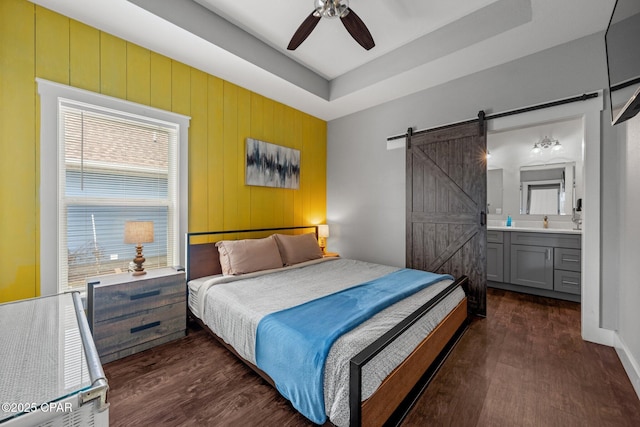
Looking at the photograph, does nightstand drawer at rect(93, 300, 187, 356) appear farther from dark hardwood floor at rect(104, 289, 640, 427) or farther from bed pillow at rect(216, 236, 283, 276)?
bed pillow at rect(216, 236, 283, 276)

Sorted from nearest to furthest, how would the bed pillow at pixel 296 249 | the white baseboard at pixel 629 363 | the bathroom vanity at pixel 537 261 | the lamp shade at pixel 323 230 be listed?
the white baseboard at pixel 629 363, the bed pillow at pixel 296 249, the bathroom vanity at pixel 537 261, the lamp shade at pixel 323 230

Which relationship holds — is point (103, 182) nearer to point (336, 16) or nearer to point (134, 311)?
point (134, 311)

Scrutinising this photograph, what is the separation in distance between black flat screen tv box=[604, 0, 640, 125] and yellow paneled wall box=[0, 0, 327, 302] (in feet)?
11.1

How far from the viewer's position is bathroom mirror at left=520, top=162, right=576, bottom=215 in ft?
14.2

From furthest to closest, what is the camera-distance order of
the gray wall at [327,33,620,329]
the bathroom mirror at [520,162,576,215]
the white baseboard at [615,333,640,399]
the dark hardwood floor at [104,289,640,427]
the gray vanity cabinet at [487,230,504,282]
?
the bathroom mirror at [520,162,576,215], the gray vanity cabinet at [487,230,504,282], the gray wall at [327,33,620,329], the white baseboard at [615,333,640,399], the dark hardwood floor at [104,289,640,427]

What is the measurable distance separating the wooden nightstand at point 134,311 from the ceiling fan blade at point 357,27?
2704mm

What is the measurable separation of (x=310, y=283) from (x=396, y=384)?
1.22 m

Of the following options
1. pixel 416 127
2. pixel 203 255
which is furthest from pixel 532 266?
pixel 203 255

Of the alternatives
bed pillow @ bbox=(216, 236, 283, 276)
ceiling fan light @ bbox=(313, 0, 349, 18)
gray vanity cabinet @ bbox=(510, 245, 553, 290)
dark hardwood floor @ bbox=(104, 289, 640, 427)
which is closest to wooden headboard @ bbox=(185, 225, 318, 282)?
bed pillow @ bbox=(216, 236, 283, 276)

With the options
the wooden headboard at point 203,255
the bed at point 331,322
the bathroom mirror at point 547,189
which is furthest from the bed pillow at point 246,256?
the bathroom mirror at point 547,189

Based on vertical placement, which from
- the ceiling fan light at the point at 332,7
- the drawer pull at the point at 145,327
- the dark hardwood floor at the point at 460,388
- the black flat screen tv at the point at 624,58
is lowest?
the dark hardwood floor at the point at 460,388

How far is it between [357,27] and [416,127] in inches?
71.0

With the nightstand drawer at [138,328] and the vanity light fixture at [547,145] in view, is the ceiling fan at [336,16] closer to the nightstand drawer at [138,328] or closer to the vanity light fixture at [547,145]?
the nightstand drawer at [138,328]

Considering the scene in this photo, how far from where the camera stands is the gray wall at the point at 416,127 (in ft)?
7.98
